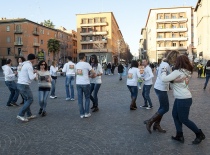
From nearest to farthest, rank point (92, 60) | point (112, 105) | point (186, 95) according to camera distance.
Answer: point (186, 95)
point (92, 60)
point (112, 105)

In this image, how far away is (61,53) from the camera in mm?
79875

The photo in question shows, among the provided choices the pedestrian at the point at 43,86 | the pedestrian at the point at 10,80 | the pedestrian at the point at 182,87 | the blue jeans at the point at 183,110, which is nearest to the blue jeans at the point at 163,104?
the blue jeans at the point at 183,110

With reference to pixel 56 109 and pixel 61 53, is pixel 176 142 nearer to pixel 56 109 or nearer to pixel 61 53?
pixel 56 109

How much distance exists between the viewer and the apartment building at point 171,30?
74062mm

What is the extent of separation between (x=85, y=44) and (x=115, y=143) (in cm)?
7461

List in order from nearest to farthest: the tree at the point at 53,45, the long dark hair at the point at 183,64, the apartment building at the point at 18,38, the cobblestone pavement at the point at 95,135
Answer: the cobblestone pavement at the point at 95,135 → the long dark hair at the point at 183,64 → the apartment building at the point at 18,38 → the tree at the point at 53,45

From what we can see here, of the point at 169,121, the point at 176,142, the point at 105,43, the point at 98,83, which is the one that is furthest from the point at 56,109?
the point at 105,43

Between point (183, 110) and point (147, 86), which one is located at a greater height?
point (147, 86)

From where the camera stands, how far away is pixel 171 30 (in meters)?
74.2

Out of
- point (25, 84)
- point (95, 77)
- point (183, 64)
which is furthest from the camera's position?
point (95, 77)

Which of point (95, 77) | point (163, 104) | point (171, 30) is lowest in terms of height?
point (163, 104)

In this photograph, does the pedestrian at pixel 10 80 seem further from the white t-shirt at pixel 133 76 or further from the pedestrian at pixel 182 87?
the pedestrian at pixel 182 87

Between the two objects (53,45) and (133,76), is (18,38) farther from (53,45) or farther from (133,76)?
(133,76)

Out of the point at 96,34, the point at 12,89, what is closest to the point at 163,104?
the point at 12,89
